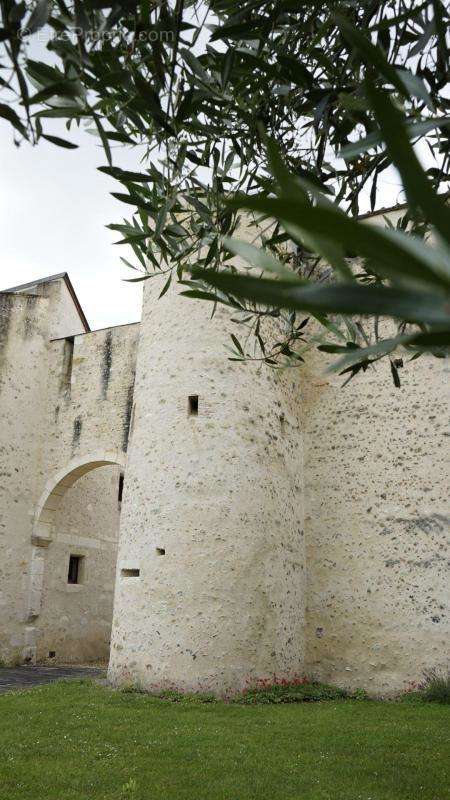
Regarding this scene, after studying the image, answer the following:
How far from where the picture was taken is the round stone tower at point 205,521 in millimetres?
7605

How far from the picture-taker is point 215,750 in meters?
4.95

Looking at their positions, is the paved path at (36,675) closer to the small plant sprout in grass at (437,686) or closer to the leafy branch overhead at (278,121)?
the small plant sprout in grass at (437,686)

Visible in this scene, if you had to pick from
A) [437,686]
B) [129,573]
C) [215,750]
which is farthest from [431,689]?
[129,573]

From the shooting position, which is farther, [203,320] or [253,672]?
[203,320]

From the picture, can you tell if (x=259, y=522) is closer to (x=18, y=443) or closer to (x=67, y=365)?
(x=18, y=443)

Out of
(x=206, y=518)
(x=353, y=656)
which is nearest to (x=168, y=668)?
(x=206, y=518)

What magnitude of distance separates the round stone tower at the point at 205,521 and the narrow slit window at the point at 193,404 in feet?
0.05

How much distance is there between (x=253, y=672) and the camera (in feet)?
25.1

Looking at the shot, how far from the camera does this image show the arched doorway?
11.2 metres

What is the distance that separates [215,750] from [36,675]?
546 centimetres

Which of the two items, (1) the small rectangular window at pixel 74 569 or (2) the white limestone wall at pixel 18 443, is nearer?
(2) the white limestone wall at pixel 18 443

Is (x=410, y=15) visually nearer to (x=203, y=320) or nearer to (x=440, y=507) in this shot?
(x=203, y=320)

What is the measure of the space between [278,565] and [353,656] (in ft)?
5.34

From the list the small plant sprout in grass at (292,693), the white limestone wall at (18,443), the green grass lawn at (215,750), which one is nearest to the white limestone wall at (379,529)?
the small plant sprout in grass at (292,693)
